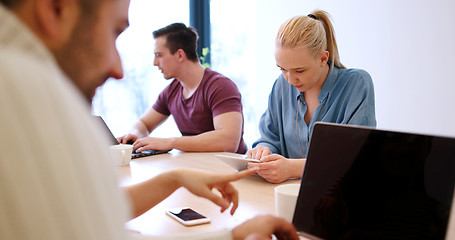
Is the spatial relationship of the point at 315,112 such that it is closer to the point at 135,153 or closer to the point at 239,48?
the point at 135,153

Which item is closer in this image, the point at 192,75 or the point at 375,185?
the point at 375,185

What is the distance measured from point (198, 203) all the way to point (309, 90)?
0.84m

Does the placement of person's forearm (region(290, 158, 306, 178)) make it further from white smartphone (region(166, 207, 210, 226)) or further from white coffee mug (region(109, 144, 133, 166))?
white coffee mug (region(109, 144, 133, 166))

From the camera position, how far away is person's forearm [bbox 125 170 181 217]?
3.24 ft

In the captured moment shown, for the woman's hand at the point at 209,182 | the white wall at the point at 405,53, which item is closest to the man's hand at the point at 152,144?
the woman's hand at the point at 209,182

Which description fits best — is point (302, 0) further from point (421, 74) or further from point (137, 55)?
point (137, 55)

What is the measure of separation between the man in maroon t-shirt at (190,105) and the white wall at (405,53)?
967 millimetres

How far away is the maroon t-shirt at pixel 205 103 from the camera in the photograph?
2.43 meters

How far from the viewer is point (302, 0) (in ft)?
10.2

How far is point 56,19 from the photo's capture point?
0.38m

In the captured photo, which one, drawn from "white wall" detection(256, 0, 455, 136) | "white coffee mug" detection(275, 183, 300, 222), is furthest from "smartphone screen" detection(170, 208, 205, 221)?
"white wall" detection(256, 0, 455, 136)

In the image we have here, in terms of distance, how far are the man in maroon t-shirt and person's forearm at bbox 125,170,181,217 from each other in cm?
105

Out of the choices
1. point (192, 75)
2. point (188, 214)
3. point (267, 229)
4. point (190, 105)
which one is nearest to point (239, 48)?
point (192, 75)

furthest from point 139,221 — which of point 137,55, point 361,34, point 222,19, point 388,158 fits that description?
point 222,19
